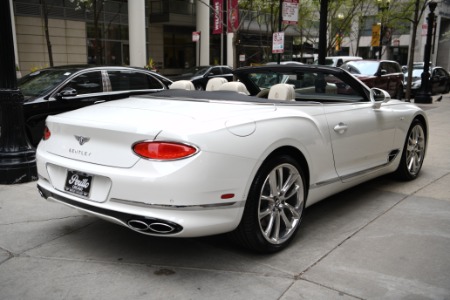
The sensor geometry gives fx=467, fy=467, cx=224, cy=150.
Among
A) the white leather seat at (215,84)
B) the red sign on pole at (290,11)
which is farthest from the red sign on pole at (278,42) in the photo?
the white leather seat at (215,84)

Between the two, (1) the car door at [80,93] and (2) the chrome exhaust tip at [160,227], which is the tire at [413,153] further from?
(1) the car door at [80,93]

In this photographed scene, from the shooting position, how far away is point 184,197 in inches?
119

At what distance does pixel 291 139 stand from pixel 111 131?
139 centimetres

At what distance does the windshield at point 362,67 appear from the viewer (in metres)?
15.9

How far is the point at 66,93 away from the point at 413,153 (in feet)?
17.1

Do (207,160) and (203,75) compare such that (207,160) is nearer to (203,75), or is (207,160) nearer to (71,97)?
(71,97)

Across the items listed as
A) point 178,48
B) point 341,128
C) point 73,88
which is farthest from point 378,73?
point 178,48

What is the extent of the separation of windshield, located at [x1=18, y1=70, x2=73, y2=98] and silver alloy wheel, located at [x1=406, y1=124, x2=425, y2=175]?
537cm

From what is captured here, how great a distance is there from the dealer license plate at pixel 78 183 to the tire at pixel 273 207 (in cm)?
112

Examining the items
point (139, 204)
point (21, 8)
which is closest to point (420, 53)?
point (21, 8)

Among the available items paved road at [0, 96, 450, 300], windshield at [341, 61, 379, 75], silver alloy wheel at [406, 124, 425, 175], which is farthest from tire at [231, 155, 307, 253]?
windshield at [341, 61, 379, 75]

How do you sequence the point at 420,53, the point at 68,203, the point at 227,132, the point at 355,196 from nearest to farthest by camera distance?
1. the point at 227,132
2. the point at 68,203
3. the point at 355,196
4. the point at 420,53

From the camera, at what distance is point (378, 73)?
51.7 feet

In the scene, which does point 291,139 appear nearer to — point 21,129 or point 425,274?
point 425,274
